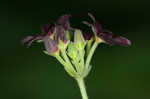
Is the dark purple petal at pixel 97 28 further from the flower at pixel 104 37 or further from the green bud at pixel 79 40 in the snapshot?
the green bud at pixel 79 40

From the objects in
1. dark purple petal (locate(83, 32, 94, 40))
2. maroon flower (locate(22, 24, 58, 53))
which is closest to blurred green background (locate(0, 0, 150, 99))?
dark purple petal (locate(83, 32, 94, 40))

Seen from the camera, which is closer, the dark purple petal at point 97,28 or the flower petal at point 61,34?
the flower petal at point 61,34

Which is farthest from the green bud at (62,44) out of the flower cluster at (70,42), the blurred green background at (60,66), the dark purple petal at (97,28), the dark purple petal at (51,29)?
the blurred green background at (60,66)

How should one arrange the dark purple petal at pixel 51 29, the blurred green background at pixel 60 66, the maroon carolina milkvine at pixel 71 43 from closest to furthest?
the maroon carolina milkvine at pixel 71 43
the dark purple petal at pixel 51 29
the blurred green background at pixel 60 66

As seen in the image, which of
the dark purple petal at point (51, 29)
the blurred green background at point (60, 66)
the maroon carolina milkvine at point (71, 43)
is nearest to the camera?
the maroon carolina milkvine at point (71, 43)

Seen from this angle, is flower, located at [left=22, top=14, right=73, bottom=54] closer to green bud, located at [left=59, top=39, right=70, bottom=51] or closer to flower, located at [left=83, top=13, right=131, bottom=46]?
green bud, located at [left=59, top=39, right=70, bottom=51]

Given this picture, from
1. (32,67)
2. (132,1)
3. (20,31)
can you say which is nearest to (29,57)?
(32,67)
